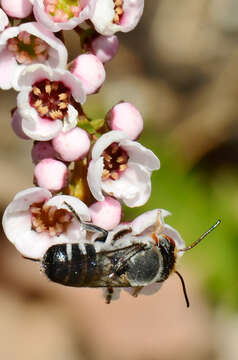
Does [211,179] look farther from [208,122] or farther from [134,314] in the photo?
[134,314]

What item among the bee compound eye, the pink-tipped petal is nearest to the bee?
the bee compound eye

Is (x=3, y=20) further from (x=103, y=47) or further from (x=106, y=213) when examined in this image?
(x=106, y=213)

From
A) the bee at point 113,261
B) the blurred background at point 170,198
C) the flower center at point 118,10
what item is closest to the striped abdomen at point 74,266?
the bee at point 113,261

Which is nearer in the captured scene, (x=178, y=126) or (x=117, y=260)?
(x=117, y=260)

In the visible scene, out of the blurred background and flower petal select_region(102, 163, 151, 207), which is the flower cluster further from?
the blurred background

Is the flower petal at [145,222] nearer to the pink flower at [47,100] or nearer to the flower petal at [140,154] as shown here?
the flower petal at [140,154]

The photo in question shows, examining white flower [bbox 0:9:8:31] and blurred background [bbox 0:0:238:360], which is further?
blurred background [bbox 0:0:238:360]

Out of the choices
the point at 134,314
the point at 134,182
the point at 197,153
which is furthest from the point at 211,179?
the point at 134,182
